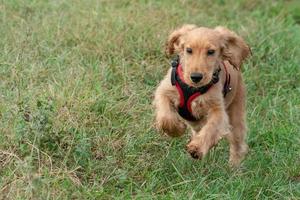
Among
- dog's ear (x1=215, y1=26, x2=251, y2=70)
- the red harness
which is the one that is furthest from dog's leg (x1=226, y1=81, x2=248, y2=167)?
the red harness

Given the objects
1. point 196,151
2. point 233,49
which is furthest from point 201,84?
point 233,49

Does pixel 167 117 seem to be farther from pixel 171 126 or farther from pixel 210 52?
pixel 210 52

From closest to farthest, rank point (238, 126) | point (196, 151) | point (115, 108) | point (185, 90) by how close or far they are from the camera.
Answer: point (196, 151)
point (185, 90)
point (238, 126)
point (115, 108)

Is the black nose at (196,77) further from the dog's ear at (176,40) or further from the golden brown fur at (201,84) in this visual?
the dog's ear at (176,40)

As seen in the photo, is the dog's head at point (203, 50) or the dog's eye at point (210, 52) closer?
the dog's head at point (203, 50)

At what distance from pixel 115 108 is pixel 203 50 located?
1221mm

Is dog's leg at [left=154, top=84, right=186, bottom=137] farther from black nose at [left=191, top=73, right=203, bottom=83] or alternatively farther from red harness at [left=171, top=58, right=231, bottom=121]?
black nose at [left=191, top=73, right=203, bottom=83]

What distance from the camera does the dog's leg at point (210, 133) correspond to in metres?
4.80

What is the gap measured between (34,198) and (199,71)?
4.52 ft

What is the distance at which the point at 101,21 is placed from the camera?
7.94 m

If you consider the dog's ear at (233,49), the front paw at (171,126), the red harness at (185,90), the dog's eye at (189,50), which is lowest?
the front paw at (171,126)

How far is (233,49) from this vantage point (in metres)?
5.33

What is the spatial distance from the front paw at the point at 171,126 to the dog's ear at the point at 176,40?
0.53 meters

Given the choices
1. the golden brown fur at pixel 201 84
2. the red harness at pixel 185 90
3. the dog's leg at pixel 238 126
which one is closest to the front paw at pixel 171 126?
the golden brown fur at pixel 201 84
